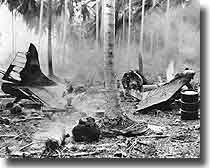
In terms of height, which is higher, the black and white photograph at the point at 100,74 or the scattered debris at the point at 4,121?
the black and white photograph at the point at 100,74

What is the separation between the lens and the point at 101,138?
6.46 feet

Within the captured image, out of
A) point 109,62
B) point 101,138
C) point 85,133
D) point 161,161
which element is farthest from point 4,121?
point 161,161

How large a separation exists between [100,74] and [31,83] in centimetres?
52

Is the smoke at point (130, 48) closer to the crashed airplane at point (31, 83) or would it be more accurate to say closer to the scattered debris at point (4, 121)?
the crashed airplane at point (31, 83)

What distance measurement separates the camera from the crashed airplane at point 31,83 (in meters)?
2.03

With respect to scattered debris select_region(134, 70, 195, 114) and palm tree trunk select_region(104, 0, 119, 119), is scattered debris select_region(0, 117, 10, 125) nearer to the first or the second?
palm tree trunk select_region(104, 0, 119, 119)

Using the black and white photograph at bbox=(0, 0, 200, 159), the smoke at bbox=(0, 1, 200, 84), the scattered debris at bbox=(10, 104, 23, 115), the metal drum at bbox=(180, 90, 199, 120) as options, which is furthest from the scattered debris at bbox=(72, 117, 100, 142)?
the metal drum at bbox=(180, 90, 199, 120)

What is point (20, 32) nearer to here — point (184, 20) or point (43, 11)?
point (43, 11)

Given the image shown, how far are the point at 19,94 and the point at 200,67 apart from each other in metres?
1.34

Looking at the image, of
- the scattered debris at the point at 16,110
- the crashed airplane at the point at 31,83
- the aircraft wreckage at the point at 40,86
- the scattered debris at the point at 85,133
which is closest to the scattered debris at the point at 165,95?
the aircraft wreckage at the point at 40,86

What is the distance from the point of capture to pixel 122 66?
2025 millimetres

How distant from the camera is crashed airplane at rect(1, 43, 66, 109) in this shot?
2.03 m

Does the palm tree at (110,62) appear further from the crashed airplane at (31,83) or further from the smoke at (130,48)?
the crashed airplane at (31,83)

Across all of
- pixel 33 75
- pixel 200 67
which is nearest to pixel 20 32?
pixel 33 75
